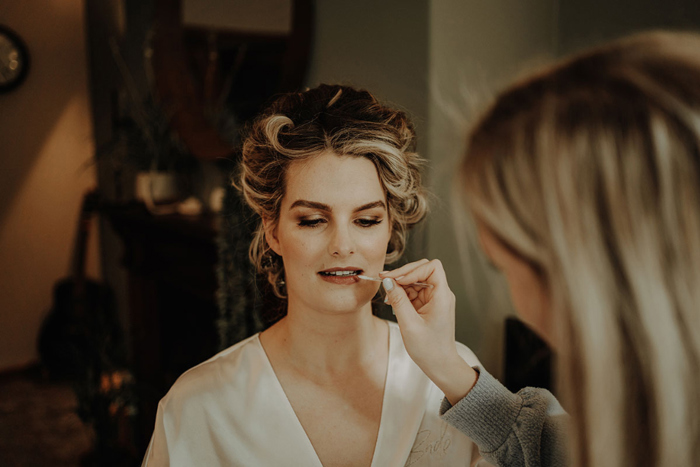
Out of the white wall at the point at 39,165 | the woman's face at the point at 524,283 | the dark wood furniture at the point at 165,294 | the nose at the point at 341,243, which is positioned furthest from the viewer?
the white wall at the point at 39,165

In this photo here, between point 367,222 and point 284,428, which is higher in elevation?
point 367,222

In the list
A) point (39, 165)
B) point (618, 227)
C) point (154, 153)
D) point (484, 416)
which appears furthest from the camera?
point (39, 165)

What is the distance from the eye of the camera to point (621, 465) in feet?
1.73

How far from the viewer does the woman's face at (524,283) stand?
1.91 feet

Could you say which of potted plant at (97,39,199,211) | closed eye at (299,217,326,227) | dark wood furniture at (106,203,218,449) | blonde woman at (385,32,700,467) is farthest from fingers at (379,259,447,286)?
potted plant at (97,39,199,211)

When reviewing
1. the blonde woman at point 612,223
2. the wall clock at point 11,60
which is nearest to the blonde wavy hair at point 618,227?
the blonde woman at point 612,223

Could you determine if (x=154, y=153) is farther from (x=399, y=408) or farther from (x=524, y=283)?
(x=524, y=283)

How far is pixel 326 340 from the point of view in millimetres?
1151

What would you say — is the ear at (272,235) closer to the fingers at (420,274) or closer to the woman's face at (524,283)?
the fingers at (420,274)

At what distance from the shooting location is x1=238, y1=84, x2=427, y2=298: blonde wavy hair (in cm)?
106

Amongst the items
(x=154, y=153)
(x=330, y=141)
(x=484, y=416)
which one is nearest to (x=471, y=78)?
(x=330, y=141)

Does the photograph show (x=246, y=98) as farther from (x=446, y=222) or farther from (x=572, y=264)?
(x=572, y=264)

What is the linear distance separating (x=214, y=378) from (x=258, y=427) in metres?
0.14

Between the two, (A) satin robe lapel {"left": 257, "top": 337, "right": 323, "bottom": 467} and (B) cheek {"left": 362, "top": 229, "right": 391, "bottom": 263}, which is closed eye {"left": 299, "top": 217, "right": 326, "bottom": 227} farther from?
(A) satin robe lapel {"left": 257, "top": 337, "right": 323, "bottom": 467}
